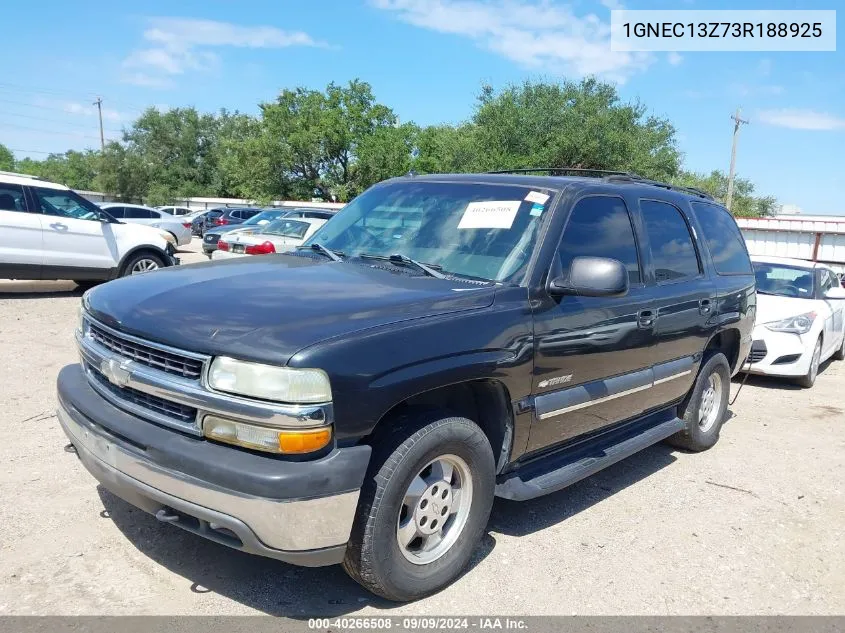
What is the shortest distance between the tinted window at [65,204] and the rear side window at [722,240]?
→ 934 centimetres

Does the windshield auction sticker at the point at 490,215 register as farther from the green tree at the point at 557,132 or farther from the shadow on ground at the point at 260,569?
the green tree at the point at 557,132

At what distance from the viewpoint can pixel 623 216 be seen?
4.56m

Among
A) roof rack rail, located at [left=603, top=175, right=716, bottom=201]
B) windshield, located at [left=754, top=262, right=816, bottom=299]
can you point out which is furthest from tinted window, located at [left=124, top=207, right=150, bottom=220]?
roof rack rail, located at [left=603, top=175, right=716, bottom=201]

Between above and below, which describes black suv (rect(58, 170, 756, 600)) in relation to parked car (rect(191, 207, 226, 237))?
above

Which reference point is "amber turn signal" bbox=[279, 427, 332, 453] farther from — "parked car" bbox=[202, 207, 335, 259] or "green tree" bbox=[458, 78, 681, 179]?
"green tree" bbox=[458, 78, 681, 179]

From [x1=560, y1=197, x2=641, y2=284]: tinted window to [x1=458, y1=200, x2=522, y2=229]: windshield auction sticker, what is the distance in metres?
0.32

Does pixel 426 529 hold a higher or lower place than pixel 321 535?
lower

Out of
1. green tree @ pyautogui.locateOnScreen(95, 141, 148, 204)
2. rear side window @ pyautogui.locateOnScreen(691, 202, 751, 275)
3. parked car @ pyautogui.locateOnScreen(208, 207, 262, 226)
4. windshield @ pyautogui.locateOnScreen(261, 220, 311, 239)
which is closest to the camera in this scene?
rear side window @ pyautogui.locateOnScreen(691, 202, 751, 275)

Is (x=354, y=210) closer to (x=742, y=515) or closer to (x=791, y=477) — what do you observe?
(x=742, y=515)

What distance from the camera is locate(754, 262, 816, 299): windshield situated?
31.0ft

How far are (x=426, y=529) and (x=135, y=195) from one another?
212 feet

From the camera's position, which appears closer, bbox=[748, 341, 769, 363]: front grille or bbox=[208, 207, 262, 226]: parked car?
bbox=[748, 341, 769, 363]: front grille

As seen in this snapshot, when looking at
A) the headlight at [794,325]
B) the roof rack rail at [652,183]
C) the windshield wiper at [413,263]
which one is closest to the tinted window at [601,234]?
the roof rack rail at [652,183]

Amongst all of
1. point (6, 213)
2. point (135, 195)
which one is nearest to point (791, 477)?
point (6, 213)
